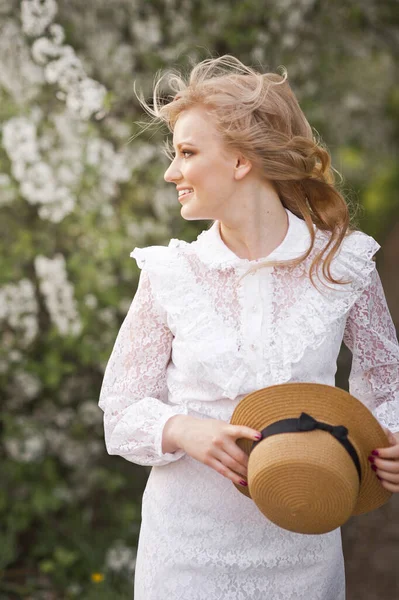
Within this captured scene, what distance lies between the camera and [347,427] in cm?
148

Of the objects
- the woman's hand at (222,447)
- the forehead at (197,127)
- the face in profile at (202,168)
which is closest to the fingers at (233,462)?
the woman's hand at (222,447)

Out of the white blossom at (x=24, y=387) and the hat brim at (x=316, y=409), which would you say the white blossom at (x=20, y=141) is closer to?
the white blossom at (x=24, y=387)

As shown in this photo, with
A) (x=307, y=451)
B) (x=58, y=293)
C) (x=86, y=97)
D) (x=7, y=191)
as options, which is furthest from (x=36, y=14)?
(x=307, y=451)

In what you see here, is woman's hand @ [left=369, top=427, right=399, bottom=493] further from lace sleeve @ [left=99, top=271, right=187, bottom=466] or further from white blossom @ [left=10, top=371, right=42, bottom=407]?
white blossom @ [left=10, top=371, right=42, bottom=407]

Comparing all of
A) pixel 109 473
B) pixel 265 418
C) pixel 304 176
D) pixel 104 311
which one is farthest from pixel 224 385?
pixel 109 473

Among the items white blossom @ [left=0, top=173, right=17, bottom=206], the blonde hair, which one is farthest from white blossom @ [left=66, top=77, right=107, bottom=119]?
the blonde hair

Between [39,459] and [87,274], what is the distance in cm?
80

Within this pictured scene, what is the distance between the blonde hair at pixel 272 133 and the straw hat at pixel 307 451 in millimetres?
304

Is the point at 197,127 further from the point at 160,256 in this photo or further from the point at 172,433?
the point at 172,433

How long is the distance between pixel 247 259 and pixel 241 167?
0.19 meters

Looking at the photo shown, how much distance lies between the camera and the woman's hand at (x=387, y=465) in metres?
1.52

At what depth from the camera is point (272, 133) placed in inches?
66.2

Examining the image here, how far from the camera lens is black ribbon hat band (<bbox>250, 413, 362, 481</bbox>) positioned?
1435 mm

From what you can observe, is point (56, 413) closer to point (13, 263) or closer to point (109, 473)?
point (109, 473)
